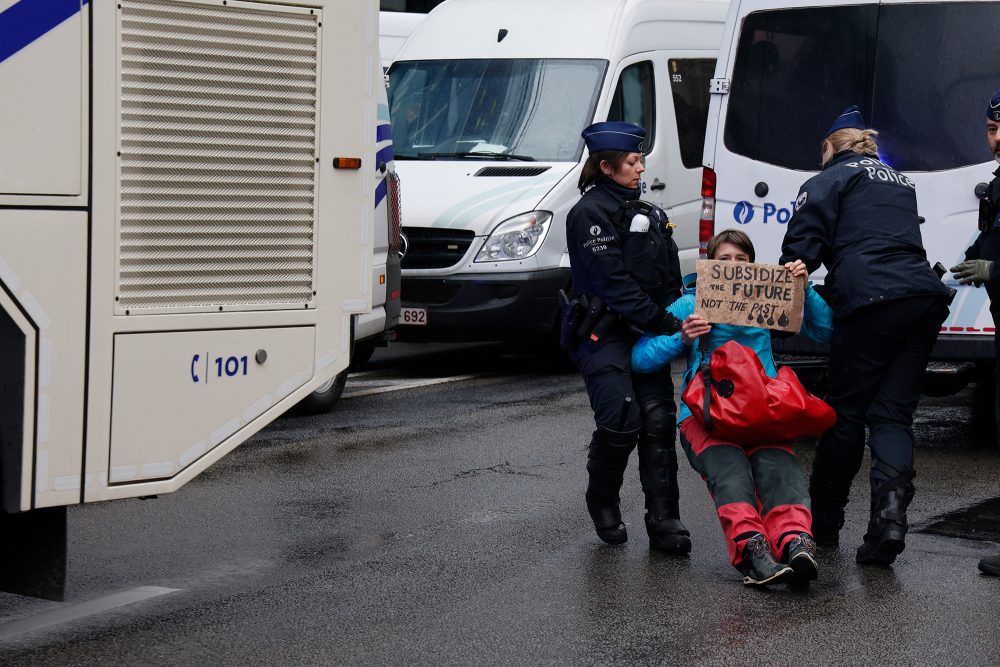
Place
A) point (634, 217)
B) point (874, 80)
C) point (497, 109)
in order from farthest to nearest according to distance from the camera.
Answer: point (497, 109), point (874, 80), point (634, 217)

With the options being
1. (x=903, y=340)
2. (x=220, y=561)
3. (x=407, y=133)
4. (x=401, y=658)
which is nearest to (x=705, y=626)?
(x=401, y=658)

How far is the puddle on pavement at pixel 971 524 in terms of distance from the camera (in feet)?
21.8

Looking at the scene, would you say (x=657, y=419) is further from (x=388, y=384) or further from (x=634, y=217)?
(x=388, y=384)

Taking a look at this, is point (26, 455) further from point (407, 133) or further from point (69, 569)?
point (407, 133)

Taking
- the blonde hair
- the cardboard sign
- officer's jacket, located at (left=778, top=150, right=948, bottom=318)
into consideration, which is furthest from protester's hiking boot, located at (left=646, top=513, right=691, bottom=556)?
the blonde hair

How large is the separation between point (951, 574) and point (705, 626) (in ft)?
4.04

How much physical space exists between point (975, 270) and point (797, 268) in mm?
761

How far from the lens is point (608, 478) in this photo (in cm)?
630

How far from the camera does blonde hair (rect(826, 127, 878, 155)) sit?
636 centimetres

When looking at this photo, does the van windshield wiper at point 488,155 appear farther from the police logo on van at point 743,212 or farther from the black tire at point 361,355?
the police logo on van at point 743,212

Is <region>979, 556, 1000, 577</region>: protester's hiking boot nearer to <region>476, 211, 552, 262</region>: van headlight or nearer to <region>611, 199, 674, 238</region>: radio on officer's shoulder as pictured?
<region>611, 199, 674, 238</region>: radio on officer's shoulder

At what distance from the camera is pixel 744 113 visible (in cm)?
893

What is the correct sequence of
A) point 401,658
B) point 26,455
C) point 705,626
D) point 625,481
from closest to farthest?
point 26,455 → point 401,658 → point 705,626 → point 625,481

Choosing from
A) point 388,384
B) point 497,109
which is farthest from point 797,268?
point 497,109
